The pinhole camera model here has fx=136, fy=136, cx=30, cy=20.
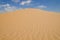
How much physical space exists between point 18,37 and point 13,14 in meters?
0.61

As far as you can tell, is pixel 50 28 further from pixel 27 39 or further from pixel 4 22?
pixel 4 22

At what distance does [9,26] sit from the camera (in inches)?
138

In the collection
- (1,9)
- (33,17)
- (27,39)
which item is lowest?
(27,39)

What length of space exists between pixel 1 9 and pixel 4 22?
347mm

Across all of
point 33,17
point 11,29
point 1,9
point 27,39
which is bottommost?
point 27,39

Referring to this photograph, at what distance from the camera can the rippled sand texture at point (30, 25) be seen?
3.34 meters

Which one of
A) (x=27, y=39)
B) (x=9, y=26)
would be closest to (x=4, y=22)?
(x=9, y=26)

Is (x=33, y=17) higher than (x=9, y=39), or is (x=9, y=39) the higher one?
(x=33, y=17)

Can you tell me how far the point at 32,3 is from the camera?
3.45 meters

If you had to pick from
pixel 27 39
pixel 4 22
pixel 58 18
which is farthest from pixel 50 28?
pixel 4 22

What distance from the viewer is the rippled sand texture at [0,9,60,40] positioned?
3.34 metres

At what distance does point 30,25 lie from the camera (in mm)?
3459

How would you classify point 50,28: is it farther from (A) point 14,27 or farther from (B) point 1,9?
(B) point 1,9

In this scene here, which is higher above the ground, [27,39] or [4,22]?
[4,22]
